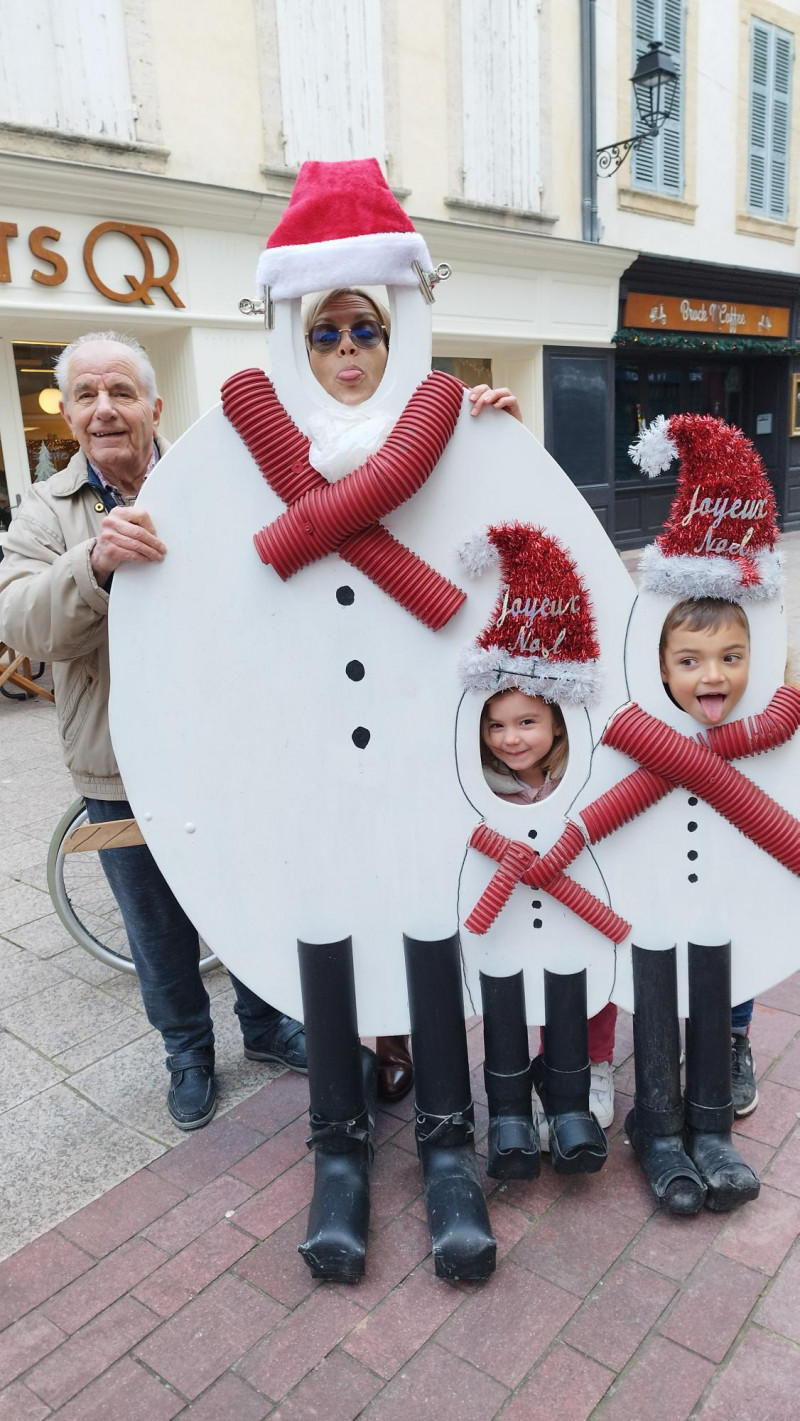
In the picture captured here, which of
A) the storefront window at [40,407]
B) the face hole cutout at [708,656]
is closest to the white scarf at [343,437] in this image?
the face hole cutout at [708,656]

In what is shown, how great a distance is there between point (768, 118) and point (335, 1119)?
14.5m

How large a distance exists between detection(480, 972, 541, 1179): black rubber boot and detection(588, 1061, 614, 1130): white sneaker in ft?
0.91

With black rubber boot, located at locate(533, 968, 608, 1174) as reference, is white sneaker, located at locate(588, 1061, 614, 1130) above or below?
below

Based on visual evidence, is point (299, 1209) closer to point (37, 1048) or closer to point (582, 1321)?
point (582, 1321)

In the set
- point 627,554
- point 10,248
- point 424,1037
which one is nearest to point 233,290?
point 10,248

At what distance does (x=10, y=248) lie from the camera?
6953 millimetres

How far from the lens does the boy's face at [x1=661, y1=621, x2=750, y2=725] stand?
1.90m

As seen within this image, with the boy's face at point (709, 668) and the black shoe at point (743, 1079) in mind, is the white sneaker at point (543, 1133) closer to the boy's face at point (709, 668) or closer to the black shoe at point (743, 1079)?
the black shoe at point (743, 1079)

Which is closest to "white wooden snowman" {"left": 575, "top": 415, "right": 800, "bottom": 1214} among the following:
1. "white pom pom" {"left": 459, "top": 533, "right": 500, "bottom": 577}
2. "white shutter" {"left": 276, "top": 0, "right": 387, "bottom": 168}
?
"white pom pom" {"left": 459, "top": 533, "right": 500, "bottom": 577}

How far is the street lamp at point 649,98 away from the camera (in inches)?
381

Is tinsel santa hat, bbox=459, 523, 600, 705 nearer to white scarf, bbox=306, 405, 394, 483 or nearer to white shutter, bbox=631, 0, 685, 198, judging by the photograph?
white scarf, bbox=306, 405, 394, 483

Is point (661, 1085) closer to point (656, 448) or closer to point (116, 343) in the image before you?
point (656, 448)

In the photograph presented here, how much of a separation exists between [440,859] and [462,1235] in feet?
2.51

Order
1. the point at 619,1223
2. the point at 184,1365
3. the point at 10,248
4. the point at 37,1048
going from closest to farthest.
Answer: the point at 184,1365
the point at 619,1223
the point at 37,1048
the point at 10,248
